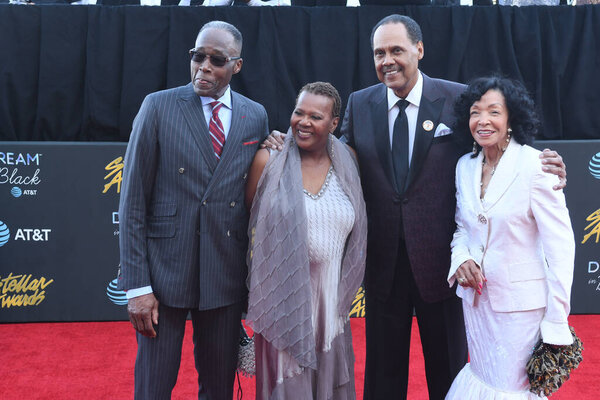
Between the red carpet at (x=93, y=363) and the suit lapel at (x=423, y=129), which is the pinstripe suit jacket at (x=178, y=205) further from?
the red carpet at (x=93, y=363)

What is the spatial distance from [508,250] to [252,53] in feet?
9.12

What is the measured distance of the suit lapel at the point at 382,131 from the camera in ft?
7.64

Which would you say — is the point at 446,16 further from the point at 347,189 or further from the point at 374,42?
the point at 347,189

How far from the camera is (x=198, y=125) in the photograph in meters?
2.07

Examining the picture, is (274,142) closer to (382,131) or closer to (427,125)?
(382,131)

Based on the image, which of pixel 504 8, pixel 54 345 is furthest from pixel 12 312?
pixel 504 8

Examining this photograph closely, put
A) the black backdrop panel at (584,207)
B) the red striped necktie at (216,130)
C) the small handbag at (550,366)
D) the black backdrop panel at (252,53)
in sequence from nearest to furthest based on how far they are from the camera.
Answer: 1. the small handbag at (550,366)
2. the red striped necktie at (216,130)
3. the black backdrop panel at (252,53)
4. the black backdrop panel at (584,207)

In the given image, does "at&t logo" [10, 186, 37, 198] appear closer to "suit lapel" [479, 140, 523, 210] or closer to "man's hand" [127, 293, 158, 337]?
"man's hand" [127, 293, 158, 337]

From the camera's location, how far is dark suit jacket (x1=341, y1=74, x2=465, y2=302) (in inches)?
90.6

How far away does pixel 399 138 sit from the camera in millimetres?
2354

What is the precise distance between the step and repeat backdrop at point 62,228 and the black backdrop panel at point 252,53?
0.23m

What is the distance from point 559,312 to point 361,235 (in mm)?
733

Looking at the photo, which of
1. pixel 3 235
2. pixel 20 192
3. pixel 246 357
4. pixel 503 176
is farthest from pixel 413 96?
pixel 3 235

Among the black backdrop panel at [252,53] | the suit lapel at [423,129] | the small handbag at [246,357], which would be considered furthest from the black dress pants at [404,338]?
the black backdrop panel at [252,53]
